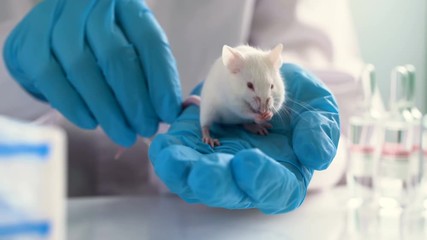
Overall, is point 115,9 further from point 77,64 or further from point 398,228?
point 398,228

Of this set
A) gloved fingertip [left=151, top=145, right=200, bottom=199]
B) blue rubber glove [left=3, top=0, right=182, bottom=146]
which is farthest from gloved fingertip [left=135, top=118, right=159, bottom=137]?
gloved fingertip [left=151, top=145, right=200, bottom=199]

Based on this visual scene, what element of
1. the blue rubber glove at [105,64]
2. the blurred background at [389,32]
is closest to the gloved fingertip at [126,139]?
the blue rubber glove at [105,64]

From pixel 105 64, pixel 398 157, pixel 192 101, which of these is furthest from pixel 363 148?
pixel 105 64

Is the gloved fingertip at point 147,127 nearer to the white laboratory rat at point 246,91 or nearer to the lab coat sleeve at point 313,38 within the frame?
the white laboratory rat at point 246,91

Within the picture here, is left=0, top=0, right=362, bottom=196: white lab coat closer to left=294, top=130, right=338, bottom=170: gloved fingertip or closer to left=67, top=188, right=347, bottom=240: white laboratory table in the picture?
left=67, top=188, right=347, bottom=240: white laboratory table

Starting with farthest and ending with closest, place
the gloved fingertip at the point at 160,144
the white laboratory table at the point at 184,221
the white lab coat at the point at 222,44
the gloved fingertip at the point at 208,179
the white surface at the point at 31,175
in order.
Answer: the white lab coat at the point at 222,44
the white laboratory table at the point at 184,221
the gloved fingertip at the point at 160,144
the gloved fingertip at the point at 208,179
the white surface at the point at 31,175

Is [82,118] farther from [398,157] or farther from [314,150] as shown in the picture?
[398,157]
